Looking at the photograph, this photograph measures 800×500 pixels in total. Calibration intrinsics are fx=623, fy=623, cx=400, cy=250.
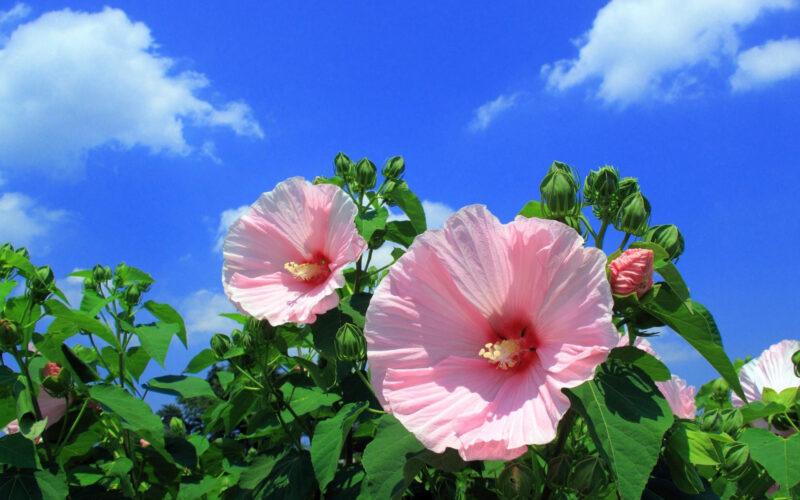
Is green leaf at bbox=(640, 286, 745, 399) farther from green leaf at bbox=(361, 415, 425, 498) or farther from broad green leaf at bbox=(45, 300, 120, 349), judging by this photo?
broad green leaf at bbox=(45, 300, 120, 349)

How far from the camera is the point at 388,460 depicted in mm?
1540

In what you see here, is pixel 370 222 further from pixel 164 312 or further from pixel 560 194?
pixel 164 312

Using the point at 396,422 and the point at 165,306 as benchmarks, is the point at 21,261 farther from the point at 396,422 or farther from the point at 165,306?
the point at 396,422

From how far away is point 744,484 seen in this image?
224 centimetres

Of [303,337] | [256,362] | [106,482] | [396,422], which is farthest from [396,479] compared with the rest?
[106,482]

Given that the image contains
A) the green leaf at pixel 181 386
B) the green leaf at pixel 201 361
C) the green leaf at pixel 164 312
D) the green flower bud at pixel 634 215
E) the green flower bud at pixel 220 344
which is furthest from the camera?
the green leaf at pixel 164 312

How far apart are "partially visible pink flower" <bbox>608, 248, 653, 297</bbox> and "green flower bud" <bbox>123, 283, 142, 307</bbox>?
286 centimetres

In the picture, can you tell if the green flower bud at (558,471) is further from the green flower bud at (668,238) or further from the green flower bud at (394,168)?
the green flower bud at (394,168)

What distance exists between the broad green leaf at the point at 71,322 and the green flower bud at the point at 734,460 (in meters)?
2.41

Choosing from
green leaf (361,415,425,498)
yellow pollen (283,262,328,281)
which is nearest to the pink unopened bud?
yellow pollen (283,262,328,281)

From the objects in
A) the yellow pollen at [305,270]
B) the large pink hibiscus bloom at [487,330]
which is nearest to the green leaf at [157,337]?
the yellow pollen at [305,270]

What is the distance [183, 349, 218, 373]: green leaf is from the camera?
2.93 m

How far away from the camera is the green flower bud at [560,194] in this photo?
59.9 inches

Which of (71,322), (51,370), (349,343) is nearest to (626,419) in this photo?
(349,343)
